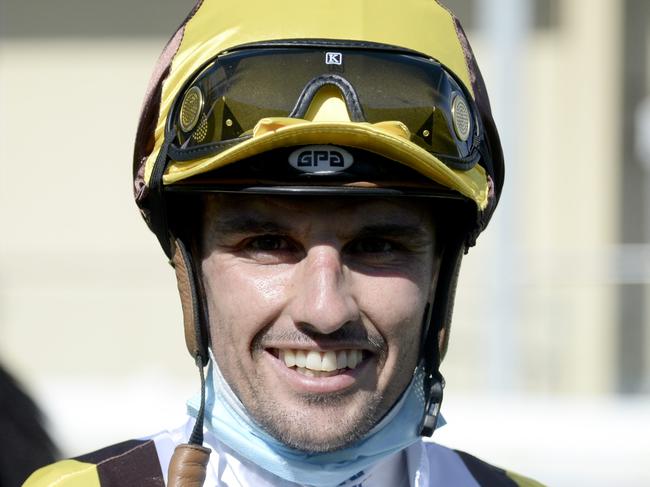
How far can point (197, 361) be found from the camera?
258cm

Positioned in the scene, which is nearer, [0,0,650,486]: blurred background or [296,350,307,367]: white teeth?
[296,350,307,367]: white teeth

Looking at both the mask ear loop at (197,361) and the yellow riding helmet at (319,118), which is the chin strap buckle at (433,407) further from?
the mask ear loop at (197,361)

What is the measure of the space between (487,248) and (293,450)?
6183 millimetres

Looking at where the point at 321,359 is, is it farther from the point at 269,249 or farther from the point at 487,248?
the point at 487,248

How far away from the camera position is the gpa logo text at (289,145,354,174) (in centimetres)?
235

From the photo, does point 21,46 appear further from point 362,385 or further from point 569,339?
point 362,385

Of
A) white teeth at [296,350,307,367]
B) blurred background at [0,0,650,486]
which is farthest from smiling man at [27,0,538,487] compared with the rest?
blurred background at [0,0,650,486]

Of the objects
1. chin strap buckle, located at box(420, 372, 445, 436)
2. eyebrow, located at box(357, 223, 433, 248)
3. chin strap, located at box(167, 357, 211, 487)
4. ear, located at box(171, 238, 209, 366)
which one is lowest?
chin strap, located at box(167, 357, 211, 487)

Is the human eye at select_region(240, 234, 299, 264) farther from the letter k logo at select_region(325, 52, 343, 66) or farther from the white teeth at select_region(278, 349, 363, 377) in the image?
the letter k logo at select_region(325, 52, 343, 66)

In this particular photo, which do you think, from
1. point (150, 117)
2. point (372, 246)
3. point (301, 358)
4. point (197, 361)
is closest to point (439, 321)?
point (372, 246)

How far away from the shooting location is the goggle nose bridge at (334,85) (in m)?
2.36

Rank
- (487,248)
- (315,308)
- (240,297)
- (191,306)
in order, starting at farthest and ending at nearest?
(487,248) → (191,306) → (240,297) → (315,308)

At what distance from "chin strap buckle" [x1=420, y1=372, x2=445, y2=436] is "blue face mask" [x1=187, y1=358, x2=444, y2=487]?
0.02 metres

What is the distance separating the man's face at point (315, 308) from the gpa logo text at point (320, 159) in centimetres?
8
